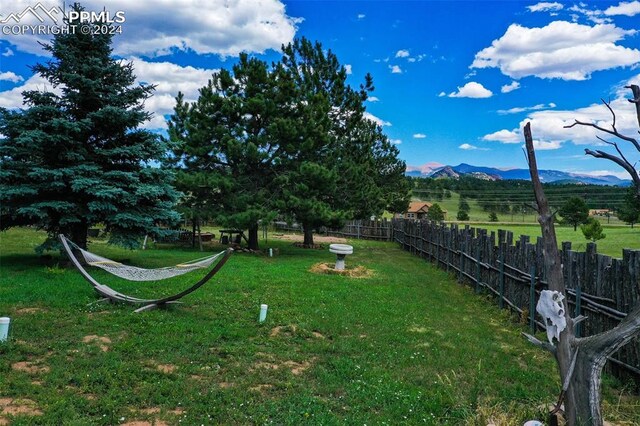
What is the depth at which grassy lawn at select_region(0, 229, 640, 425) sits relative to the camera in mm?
3992

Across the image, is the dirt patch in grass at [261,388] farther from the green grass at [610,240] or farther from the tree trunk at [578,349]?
the green grass at [610,240]

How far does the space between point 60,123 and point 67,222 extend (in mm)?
2469

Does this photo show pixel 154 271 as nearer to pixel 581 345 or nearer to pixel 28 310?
pixel 28 310

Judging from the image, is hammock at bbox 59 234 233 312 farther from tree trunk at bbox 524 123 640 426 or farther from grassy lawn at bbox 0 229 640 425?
tree trunk at bbox 524 123 640 426

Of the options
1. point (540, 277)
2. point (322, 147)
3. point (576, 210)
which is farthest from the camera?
point (576, 210)

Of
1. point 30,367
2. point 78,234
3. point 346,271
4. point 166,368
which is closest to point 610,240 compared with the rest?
point 346,271

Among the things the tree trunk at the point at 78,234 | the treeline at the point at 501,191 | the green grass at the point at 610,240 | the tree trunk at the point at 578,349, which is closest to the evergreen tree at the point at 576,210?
the green grass at the point at 610,240

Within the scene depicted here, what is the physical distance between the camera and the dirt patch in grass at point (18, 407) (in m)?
3.74

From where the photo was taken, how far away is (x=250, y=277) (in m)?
11.1

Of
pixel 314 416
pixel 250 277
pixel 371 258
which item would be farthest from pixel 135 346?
pixel 371 258

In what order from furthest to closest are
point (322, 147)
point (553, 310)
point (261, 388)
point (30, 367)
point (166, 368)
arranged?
point (322, 147) < point (166, 368) < point (30, 367) < point (261, 388) < point (553, 310)

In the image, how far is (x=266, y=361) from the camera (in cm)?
533

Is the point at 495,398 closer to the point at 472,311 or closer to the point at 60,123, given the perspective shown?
the point at 472,311

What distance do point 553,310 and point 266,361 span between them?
3433 millimetres
